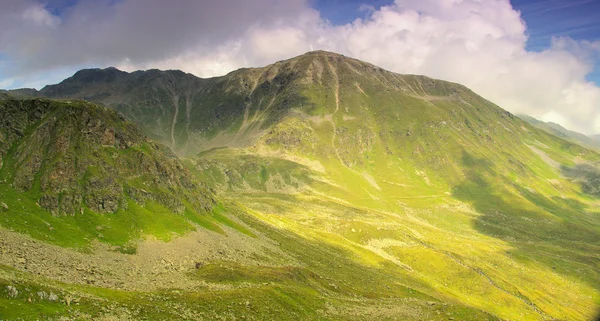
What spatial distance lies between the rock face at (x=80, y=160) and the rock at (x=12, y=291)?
43926mm

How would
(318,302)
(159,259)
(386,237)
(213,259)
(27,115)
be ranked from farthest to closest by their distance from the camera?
(386,237) < (27,115) < (213,259) < (159,259) < (318,302)

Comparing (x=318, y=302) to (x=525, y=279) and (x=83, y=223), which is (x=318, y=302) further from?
(x=525, y=279)

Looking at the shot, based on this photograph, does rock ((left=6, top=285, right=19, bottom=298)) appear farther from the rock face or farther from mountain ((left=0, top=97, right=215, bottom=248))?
the rock face

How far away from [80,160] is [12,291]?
61630mm

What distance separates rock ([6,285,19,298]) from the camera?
137ft

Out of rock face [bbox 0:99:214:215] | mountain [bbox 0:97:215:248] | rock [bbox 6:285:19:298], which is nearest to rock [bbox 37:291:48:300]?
rock [bbox 6:285:19:298]

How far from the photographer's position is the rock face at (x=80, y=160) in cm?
8694

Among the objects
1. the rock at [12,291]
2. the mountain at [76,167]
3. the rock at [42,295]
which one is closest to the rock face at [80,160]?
the mountain at [76,167]

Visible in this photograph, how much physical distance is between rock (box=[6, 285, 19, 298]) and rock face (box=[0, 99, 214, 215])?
4393 cm

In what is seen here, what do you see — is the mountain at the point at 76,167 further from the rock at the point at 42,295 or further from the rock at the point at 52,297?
the rock at the point at 42,295

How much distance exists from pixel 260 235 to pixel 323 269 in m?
26.8

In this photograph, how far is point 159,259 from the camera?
269 feet

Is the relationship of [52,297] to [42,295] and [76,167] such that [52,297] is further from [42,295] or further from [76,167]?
[76,167]

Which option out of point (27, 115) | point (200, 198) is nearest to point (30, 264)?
point (27, 115)
